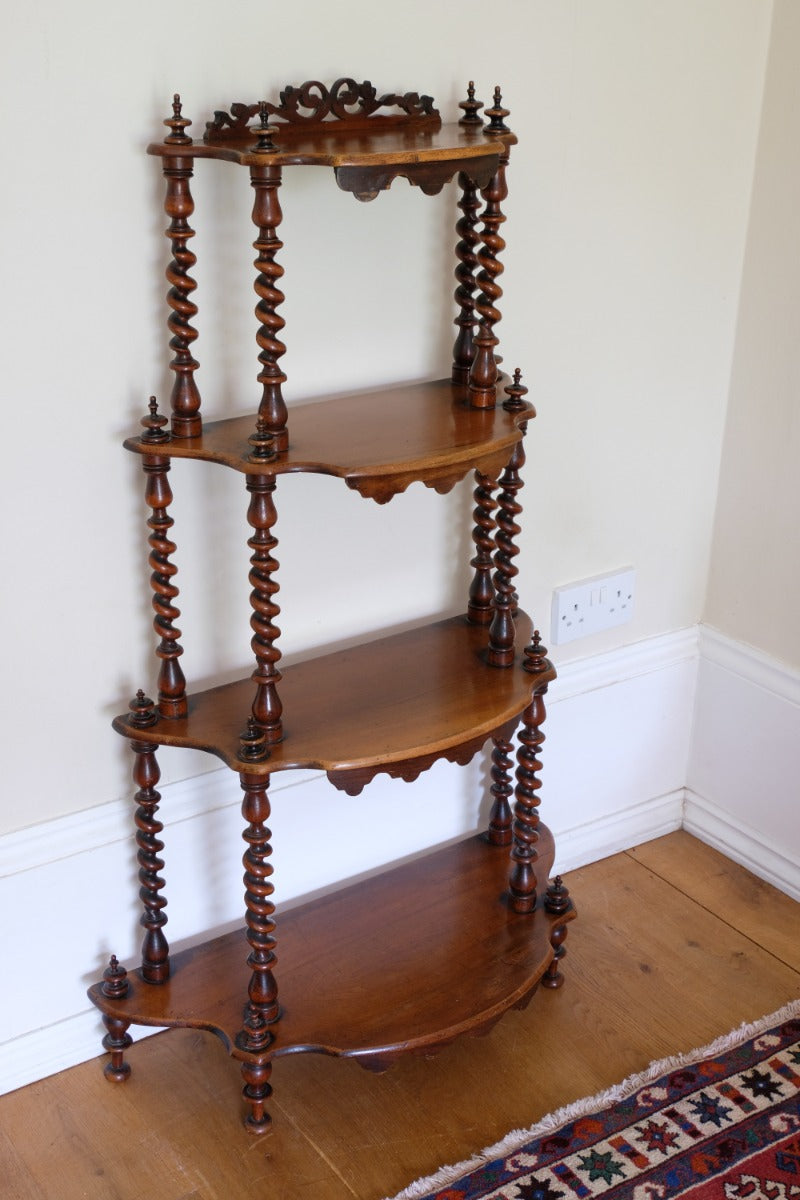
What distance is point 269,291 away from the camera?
1318 millimetres

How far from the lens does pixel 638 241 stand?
6.08 ft

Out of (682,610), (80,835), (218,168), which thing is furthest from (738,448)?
(80,835)

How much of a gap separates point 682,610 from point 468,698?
695mm

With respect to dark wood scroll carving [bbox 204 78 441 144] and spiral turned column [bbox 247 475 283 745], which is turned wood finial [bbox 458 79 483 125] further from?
spiral turned column [bbox 247 475 283 745]

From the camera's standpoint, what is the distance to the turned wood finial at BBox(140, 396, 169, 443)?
1.42 metres

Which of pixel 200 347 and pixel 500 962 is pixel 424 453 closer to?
pixel 200 347

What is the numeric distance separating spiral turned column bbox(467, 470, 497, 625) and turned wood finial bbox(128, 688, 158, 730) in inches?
19.5

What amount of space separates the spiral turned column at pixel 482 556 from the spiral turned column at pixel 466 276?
0.50ft

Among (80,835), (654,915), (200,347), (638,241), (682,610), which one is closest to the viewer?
(200,347)

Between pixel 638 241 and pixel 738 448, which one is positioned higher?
pixel 638 241

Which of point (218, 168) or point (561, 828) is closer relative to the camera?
point (218, 168)

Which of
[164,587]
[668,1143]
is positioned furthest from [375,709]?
[668,1143]

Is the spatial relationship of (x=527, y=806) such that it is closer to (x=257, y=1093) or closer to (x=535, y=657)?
(x=535, y=657)

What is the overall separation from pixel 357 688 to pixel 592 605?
54 centimetres
